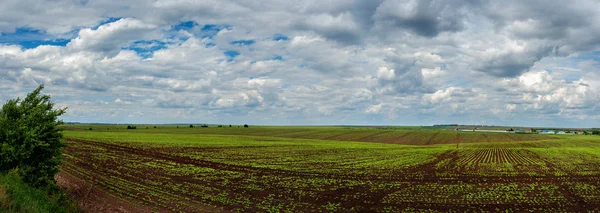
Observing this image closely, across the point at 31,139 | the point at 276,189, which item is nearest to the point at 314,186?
the point at 276,189

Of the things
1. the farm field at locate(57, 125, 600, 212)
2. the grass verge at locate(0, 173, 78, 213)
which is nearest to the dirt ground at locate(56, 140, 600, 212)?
the farm field at locate(57, 125, 600, 212)

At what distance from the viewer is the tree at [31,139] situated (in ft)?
77.5

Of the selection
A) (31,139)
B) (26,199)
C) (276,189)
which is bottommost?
(276,189)

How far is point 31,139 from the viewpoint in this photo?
23.6m

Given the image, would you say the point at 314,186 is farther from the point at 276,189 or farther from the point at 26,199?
the point at 26,199

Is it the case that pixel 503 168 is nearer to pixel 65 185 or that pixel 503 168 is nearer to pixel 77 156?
pixel 65 185

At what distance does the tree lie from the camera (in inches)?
Result: 930

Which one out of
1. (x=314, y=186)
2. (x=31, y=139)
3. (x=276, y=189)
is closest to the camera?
(x=31, y=139)

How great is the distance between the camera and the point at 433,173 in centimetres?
4725

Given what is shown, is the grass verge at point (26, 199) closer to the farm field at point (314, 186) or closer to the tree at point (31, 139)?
the tree at point (31, 139)

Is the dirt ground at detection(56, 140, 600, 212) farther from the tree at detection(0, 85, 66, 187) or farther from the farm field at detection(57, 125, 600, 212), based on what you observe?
the tree at detection(0, 85, 66, 187)

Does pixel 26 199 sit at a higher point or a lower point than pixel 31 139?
lower

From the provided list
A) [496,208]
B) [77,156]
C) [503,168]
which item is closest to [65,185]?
[77,156]

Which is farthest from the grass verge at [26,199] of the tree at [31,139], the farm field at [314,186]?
the farm field at [314,186]
